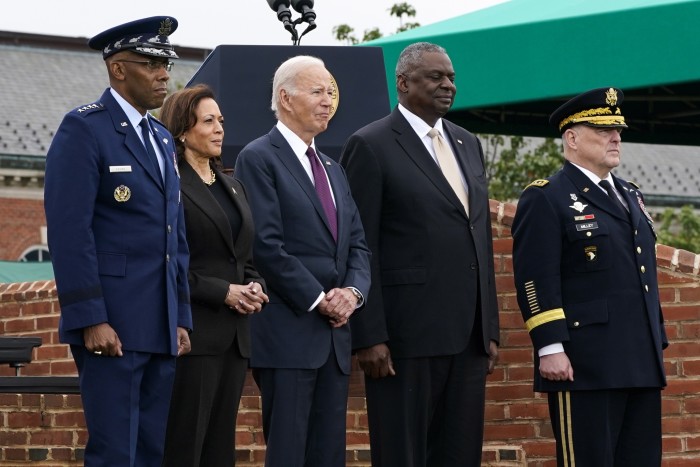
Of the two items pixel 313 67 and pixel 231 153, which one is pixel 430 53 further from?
pixel 231 153

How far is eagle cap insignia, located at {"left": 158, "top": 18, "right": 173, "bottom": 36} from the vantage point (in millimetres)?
4922

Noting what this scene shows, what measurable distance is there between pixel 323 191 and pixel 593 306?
1.19 m

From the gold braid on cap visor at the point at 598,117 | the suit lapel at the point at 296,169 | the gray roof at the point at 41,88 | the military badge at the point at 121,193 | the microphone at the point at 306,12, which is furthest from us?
the gray roof at the point at 41,88

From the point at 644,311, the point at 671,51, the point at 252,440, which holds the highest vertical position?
the point at 671,51

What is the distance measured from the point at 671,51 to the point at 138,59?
13.7 ft

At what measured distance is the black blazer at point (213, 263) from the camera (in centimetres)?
519

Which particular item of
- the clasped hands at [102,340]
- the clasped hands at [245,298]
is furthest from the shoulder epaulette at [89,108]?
the clasped hands at [245,298]

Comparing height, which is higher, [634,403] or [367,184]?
[367,184]

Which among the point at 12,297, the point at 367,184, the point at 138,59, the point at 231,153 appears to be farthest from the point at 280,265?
the point at 12,297

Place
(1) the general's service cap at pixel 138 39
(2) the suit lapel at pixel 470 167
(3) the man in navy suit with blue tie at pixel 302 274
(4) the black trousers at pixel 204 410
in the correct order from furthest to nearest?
(2) the suit lapel at pixel 470 167 → (3) the man in navy suit with blue tie at pixel 302 274 → (4) the black trousers at pixel 204 410 → (1) the general's service cap at pixel 138 39

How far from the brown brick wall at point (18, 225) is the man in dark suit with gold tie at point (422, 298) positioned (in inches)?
1377

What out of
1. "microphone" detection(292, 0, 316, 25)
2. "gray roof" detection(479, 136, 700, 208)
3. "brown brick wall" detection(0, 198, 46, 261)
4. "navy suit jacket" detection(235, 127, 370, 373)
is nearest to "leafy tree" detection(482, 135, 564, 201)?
"microphone" detection(292, 0, 316, 25)

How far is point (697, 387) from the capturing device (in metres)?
6.89

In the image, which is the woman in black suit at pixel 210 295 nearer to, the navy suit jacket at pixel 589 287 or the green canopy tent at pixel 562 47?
the navy suit jacket at pixel 589 287
